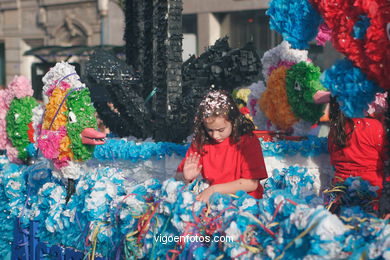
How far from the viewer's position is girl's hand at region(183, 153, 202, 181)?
2.97 meters

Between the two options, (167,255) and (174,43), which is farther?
(174,43)

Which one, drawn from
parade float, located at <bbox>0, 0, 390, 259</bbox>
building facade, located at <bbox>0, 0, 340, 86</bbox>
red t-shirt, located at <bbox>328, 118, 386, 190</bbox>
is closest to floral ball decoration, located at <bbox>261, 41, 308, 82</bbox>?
parade float, located at <bbox>0, 0, 390, 259</bbox>

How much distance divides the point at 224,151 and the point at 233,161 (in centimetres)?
7

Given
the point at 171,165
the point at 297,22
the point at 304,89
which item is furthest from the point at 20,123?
the point at 297,22

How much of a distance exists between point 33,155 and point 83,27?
37.9 feet

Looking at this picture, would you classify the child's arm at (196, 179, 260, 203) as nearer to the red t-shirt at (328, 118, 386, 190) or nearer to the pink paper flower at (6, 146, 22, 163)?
the red t-shirt at (328, 118, 386, 190)

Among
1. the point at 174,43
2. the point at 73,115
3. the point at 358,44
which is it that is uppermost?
the point at 174,43

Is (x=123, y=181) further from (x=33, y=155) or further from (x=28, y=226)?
(x=33, y=155)

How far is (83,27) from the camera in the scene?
15.7 metres

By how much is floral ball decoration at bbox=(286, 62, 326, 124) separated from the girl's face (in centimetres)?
148

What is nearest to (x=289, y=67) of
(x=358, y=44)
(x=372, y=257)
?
(x=358, y=44)

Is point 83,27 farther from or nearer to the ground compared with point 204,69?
farther from the ground

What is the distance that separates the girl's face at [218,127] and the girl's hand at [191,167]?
151 mm

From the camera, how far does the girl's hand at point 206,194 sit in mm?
2702
